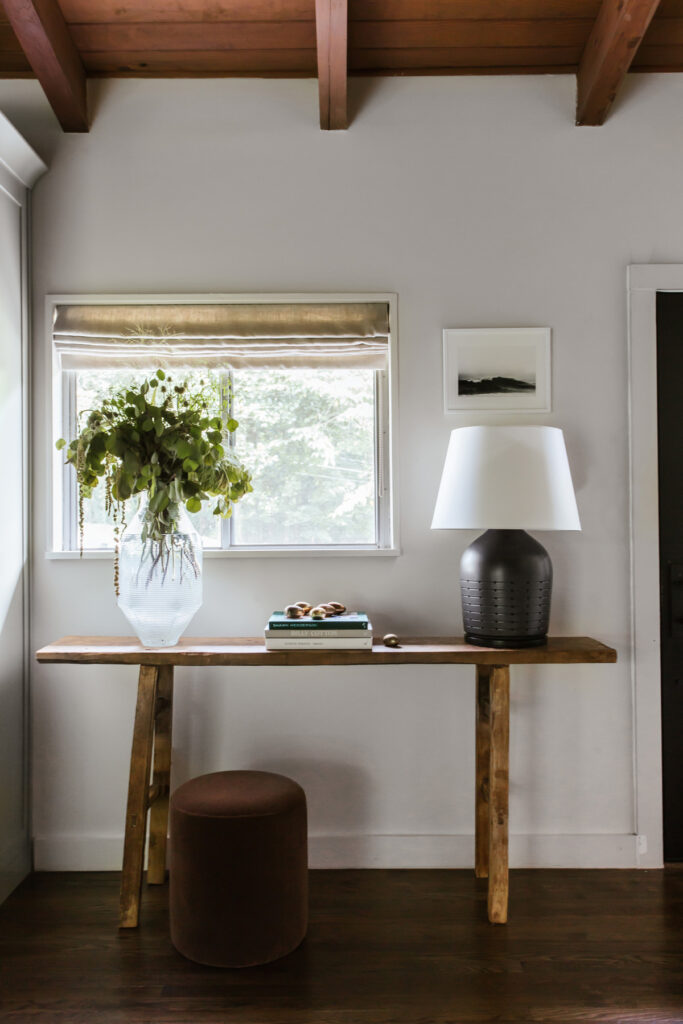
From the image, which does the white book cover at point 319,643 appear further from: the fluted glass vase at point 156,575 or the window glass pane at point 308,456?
the window glass pane at point 308,456

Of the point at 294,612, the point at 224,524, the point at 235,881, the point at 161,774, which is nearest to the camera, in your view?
the point at 235,881

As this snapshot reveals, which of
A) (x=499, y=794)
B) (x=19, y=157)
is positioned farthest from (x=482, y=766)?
(x=19, y=157)

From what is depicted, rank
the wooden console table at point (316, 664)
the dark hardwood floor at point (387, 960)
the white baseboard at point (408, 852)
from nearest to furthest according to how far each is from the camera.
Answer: the dark hardwood floor at point (387, 960) < the wooden console table at point (316, 664) < the white baseboard at point (408, 852)

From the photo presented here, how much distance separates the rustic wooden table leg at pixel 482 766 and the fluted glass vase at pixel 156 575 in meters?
1.02

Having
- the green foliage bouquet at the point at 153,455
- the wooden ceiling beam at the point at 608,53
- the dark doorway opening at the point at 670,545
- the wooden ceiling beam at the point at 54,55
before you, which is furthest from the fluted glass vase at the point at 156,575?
the wooden ceiling beam at the point at 608,53

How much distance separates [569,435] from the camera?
2.61 meters

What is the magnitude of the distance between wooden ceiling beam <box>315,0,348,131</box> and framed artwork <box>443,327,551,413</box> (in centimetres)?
85

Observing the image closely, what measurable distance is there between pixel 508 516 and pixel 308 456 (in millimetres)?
839

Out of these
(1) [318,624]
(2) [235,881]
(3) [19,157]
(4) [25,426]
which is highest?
(3) [19,157]

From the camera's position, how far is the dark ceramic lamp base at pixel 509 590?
2.24 m

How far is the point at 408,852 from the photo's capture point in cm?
257

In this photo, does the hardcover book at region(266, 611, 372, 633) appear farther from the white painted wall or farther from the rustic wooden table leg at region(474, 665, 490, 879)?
the rustic wooden table leg at region(474, 665, 490, 879)

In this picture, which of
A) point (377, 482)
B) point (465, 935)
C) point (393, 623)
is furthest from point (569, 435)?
point (465, 935)

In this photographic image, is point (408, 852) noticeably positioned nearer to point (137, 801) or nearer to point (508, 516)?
point (137, 801)
